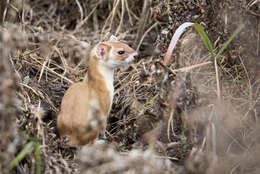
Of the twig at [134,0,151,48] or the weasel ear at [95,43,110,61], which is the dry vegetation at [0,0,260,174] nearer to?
the twig at [134,0,151,48]

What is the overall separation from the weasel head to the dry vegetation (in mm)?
170

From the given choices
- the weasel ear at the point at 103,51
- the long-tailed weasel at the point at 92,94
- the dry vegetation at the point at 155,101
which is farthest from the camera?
the weasel ear at the point at 103,51

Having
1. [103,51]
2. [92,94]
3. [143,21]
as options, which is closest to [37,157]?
[92,94]

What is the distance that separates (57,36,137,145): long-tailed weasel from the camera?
2670mm

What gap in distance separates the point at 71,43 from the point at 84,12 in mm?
2584

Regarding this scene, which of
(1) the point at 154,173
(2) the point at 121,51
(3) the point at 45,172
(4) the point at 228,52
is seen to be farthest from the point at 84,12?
(1) the point at 154,173

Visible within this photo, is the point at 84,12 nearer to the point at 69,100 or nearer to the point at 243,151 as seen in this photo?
the point at 69,100

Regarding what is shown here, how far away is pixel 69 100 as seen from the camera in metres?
2.75

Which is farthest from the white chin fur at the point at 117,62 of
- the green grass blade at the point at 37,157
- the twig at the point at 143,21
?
the twig at the point at 143,21

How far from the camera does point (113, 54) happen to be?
286cm

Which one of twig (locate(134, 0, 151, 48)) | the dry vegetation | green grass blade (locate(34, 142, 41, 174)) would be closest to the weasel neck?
the dry vegetation

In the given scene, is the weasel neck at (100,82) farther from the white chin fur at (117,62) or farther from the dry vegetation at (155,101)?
the dry vegetation at (155,101)

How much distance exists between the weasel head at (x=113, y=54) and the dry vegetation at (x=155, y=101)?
17cm

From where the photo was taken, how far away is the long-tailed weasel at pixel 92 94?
2.67m
